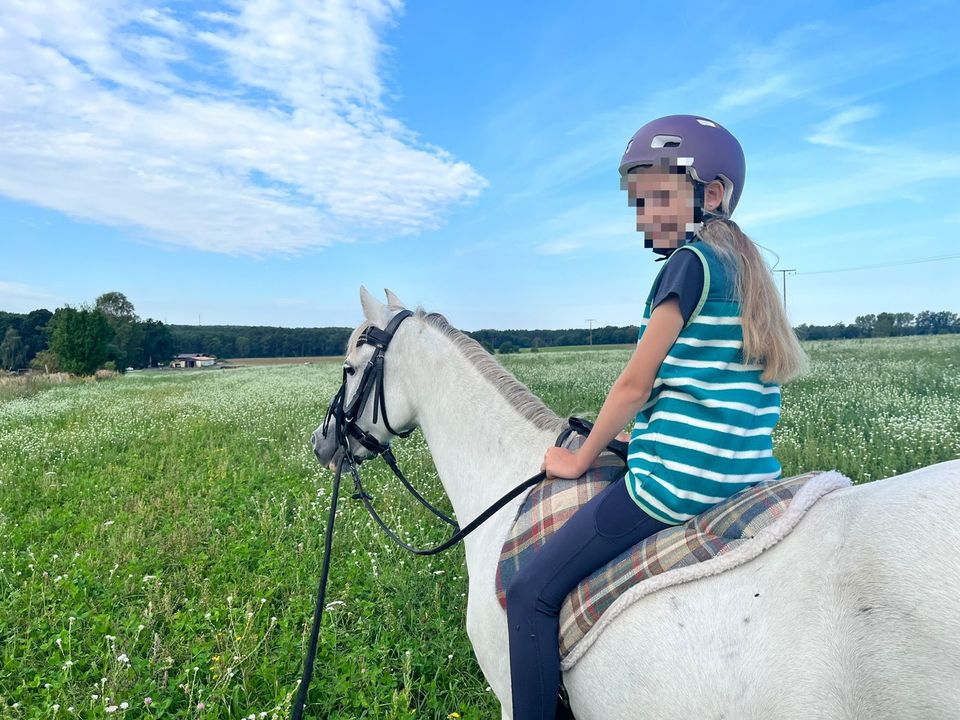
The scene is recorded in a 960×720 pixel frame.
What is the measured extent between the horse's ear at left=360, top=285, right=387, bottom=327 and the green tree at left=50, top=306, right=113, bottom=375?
215ft

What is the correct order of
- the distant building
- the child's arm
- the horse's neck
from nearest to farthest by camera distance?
the child's arm, the horse's neck, the distant building

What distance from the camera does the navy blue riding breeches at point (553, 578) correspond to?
2.15 m

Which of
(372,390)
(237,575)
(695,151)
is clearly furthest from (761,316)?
(237,575)

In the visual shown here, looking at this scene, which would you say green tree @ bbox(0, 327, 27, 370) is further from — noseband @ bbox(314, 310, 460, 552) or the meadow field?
noseband @ bbox(314, 310, 460, 552)

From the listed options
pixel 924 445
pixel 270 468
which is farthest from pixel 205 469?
pixel 924 445

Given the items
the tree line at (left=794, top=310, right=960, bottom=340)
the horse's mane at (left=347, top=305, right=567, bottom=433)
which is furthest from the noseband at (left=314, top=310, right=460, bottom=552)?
the tree line at (left=794, top=310, right=960, bottom=340)

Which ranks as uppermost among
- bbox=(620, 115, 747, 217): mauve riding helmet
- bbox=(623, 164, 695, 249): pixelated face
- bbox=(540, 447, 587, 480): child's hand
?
bbox=(620, 115, 747, 217): mauve riding helmet

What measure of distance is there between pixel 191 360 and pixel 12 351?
23.8 meters

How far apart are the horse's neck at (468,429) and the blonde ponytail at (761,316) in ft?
3.74

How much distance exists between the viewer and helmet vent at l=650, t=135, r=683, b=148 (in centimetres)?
233

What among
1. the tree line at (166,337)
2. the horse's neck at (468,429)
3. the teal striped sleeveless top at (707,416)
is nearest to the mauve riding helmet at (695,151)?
the teal striped sleeveless top at (707,416)

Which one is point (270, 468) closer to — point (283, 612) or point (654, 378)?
point (283, 612)

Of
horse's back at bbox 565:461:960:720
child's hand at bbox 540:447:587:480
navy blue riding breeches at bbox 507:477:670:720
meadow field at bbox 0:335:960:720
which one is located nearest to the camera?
horse's back at bbox 565:461:960:720

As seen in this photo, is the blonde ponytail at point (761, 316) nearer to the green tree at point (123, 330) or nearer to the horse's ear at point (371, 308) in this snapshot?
the horse's ear at point (371, 308)
